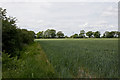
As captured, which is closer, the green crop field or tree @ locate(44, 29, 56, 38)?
the green crop field

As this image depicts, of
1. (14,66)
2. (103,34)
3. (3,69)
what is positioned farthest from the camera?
(103,34)

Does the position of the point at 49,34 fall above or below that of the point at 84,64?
above

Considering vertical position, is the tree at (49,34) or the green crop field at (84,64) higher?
the tree at (49,34)

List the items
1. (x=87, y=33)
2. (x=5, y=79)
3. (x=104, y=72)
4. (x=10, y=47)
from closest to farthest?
(x=5, y=79)
(x=104, y=72)
(x=10, y=47)
(x=87, y=33)

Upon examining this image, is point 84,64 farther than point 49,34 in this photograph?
No

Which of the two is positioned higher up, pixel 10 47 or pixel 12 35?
pixel 12 35

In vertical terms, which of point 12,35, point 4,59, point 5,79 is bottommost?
point 5,79

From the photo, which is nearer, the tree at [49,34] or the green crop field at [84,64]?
the green crop field at [84,64]

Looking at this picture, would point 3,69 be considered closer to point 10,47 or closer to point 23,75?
point 23,75

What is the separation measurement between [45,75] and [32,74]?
0.39m

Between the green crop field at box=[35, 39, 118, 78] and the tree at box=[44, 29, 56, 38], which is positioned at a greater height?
the tree at box=[44, 29, 56, 38]

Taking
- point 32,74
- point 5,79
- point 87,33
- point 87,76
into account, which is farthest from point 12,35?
point 87,33

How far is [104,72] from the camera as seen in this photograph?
2777mm

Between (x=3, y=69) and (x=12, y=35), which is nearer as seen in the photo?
(x=3, y=69)
